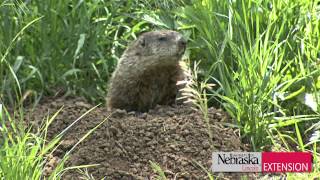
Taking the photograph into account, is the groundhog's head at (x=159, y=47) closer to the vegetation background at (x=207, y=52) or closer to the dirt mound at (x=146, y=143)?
the vegetation background at (x=207, y=52)

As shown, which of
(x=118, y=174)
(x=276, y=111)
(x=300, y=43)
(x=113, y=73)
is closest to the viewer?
(x=118, y=174)

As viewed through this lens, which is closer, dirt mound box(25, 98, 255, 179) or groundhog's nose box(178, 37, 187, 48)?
dirt mound box(25, 98, 255, 179)

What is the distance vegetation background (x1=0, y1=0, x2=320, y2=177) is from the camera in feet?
13.4

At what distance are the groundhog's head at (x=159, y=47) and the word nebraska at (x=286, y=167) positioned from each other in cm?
132

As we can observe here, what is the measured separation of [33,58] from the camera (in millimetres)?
4812

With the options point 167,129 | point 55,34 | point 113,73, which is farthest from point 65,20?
point 167,129

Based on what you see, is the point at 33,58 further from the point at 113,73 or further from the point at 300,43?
the point at 300,43

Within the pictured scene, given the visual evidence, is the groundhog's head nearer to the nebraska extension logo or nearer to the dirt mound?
the dirt mound

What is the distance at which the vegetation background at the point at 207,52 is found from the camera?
407 centimetres

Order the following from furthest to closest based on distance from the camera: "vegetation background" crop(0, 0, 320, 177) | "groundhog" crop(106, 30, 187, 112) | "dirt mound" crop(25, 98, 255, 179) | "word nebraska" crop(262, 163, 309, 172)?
"groundhog" crop(106, 30, 187, 112), "vegetation background" crop(0, 0, 320, 177), "dirt mound" crop(25, 98, 255, 179), "word nebraska" crop(262, 163, 309, 172)

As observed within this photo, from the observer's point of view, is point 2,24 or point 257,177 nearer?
point 257,177

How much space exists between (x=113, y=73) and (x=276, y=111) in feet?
4.40

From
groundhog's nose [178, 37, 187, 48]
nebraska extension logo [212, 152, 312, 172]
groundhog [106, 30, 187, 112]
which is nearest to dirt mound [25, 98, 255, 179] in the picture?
nebraska extension logo [212, 152, 312, 172]

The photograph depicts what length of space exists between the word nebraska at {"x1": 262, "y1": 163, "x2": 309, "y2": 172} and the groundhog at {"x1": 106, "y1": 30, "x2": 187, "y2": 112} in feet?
4.97
